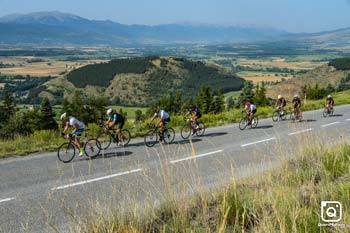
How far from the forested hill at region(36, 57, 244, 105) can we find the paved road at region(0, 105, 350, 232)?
384 feet

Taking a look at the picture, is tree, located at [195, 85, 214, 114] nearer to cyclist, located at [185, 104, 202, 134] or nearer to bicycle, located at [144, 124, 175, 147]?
cyclist, located at [185, 104, 202, 134]

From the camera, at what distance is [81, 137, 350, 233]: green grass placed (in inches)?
143

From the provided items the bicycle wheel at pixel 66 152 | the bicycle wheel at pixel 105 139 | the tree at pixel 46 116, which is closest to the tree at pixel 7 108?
the tree at pixel 46 116

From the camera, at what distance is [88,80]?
6053 inches

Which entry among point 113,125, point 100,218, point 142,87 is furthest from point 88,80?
point 100,218

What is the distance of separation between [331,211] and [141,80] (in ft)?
489

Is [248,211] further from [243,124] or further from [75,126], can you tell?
[243,124]

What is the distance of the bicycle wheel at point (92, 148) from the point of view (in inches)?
467

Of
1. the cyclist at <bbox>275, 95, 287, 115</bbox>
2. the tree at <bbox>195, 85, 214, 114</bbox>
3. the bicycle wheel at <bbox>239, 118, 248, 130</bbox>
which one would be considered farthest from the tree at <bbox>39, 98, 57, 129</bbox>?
the bicycle wheel at <bbox>239, 118, 248, 130</bbox>

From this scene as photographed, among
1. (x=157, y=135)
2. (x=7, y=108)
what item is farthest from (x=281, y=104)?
(x=7, y=108)

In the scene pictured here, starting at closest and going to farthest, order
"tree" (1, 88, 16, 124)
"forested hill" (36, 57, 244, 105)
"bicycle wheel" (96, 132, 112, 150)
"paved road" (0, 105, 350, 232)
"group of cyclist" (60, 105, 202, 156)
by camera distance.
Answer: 1. "paved road" (0, 105, 350, 232)
2. "group of cyclist" (60, 105, 202, 156)
3. "bicycle wheel" (96, 132, 112, 150)
4. "tree" (1, 88, 16, 124)
5. "forested hill" (36, 57, 244, 105)

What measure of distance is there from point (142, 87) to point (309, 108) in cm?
12001

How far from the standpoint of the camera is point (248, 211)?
4.50 meters

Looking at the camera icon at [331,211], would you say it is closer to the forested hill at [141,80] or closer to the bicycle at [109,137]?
the bicycle at [109,137]
